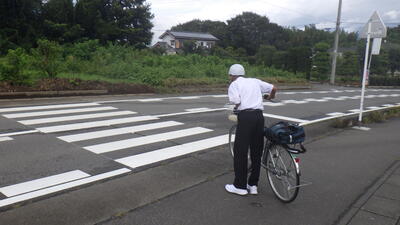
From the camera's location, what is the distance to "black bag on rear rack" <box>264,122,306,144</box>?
424 cm

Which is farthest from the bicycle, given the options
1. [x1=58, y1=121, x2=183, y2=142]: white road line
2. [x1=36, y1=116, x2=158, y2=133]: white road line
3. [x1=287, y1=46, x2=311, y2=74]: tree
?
[x1=287, y1=46, x2=311, y2=74]: tree

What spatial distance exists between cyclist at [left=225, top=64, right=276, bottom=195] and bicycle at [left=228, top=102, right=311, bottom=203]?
0.70 ft

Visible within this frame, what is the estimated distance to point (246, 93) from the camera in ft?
14.1

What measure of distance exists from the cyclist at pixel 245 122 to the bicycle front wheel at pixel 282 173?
215mm

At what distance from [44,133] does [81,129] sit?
836mm

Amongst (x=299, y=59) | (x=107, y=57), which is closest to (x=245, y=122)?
(x=107, y=57)

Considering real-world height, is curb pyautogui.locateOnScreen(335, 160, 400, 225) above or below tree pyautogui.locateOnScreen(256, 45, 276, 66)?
below

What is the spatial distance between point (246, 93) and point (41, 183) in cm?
306

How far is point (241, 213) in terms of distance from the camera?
13.3ft

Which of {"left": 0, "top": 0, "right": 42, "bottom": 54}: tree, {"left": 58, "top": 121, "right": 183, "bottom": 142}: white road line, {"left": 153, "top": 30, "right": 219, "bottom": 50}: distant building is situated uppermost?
{"left": 153, "top": 30, "right": 219, "bottom": 50}: distant building

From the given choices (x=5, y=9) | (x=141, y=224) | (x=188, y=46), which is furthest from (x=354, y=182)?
(x=188, y=46)

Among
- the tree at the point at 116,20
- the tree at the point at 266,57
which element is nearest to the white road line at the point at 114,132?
the tree at the point at 116,20

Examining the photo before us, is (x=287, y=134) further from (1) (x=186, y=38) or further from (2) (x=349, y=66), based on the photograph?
(1) (x=186, y=38)

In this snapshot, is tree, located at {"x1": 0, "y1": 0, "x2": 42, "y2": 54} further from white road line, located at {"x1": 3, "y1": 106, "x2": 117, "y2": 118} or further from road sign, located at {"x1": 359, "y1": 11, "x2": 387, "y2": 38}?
road sign, located at {"x1": 359, "y1": 11, "x2": 387, "y2": 38}
